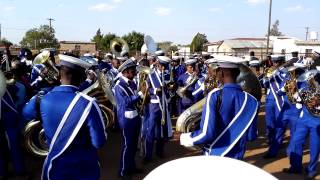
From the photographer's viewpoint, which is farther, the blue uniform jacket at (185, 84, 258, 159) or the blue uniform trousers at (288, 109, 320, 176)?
the blue uniform trousers at (288, 109, 320, 176)

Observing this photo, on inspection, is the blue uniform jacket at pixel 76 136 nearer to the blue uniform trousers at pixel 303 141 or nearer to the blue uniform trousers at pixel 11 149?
the blue uniform trousers at pixel 11 149

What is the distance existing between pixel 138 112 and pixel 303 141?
262 cm

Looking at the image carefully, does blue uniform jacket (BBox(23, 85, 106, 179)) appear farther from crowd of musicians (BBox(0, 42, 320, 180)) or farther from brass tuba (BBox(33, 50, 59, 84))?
brass tuba (BBox(33, 50, 59, 84))

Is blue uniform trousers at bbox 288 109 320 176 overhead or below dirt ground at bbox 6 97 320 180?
overhead

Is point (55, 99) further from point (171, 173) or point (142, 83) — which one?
point (142, 83)

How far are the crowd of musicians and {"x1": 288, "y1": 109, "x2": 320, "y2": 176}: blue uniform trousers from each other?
0.01 meters

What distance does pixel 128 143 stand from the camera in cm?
603

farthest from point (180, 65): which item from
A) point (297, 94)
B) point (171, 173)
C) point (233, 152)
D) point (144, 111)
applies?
point (171, 173)

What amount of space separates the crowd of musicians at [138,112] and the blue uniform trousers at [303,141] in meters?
0.01

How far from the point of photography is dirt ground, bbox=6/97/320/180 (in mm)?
6500

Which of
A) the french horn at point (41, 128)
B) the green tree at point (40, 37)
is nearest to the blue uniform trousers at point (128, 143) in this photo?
the french horn at point (41, 128)

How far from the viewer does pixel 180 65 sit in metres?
12.8

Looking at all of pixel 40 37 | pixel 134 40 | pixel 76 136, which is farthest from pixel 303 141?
pixel 40 37

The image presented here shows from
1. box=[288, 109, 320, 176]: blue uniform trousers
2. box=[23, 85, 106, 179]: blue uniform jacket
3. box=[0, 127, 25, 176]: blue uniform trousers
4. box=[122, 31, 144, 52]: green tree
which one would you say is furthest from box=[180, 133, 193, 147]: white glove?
box=[122, 31, 144, 52]: green tree
